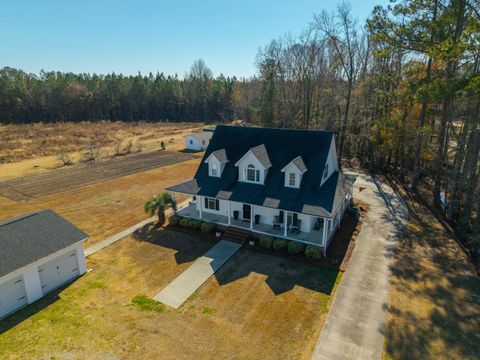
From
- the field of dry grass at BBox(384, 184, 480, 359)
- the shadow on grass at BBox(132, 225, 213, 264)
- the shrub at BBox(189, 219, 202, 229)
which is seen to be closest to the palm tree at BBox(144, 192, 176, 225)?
the shadow on grass at BBox(132, 225, 213, 264)

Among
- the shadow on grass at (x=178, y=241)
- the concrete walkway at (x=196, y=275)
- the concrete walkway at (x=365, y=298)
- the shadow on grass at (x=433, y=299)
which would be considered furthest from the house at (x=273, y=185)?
the shadow on grass at (x=433, y=299)

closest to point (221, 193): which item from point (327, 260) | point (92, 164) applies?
point (327, 260)

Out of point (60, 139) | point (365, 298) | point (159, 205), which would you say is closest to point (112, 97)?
point (60, 139)

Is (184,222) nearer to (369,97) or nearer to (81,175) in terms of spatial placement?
(81,175)

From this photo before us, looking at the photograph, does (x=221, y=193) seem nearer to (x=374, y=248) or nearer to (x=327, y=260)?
(x=327, y=260)

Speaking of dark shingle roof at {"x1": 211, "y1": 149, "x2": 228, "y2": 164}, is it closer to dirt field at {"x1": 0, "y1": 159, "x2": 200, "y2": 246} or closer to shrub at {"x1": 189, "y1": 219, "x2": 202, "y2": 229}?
shrub at {"x1": 189, "y1": 219, "x2": 202, "y2": 229}

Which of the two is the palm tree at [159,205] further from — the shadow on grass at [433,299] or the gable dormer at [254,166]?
the shadow on grass at [433,299]
